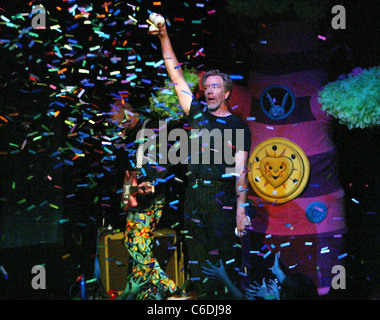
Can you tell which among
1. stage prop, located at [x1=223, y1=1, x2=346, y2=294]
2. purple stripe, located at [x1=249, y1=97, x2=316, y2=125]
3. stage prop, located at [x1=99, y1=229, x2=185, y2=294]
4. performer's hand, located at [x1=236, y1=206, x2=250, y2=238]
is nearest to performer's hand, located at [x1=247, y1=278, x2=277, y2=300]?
stage prop, located at [x1=223, y1=1, x2=346, y2=294]

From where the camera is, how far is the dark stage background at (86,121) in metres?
3.84

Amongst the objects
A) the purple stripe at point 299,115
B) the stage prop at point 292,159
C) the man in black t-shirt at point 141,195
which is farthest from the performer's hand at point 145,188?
the purple stripe at point 299,115

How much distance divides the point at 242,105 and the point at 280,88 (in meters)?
0.33

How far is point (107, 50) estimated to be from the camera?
428cm

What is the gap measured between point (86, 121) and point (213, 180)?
1.80 m

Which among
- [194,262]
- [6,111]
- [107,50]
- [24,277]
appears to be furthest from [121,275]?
[107,50]

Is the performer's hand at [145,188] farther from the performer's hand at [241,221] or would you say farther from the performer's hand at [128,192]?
the performer's hand at [241,221]

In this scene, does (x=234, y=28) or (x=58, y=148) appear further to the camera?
(x=58, y=148)

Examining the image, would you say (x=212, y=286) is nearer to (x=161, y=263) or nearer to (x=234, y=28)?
(x=161, y=263)

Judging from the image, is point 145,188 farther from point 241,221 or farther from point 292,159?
point 292,159

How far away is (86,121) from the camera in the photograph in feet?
14.5

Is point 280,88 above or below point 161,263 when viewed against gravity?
above

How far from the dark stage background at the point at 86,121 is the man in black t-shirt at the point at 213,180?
0.74m

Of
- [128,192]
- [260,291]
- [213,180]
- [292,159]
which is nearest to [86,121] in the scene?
[128,192]
